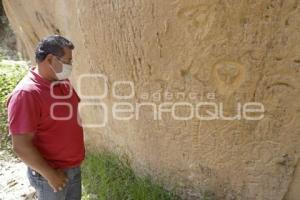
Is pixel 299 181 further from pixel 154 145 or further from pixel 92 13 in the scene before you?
pixel 92 13

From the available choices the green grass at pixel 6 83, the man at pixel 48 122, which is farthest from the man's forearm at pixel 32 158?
the green grass at pixel 6 83

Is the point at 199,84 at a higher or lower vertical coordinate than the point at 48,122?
higher

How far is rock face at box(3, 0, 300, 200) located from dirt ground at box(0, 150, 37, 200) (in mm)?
904

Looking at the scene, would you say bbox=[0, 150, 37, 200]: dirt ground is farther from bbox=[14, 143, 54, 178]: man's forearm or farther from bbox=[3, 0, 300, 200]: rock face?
bbox=[14, 143, 54, 178]: man's forearm

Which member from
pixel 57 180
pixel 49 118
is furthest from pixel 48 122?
pixel 57 180

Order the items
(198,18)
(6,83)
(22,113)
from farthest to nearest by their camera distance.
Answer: (6,83), (198,18), (22,113)

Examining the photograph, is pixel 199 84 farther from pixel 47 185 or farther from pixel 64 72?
pixel 47 185

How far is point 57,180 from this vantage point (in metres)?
2.64

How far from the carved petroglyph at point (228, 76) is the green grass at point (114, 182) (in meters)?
0.96

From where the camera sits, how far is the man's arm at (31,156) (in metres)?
2.50

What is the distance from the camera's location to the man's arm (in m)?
2.50

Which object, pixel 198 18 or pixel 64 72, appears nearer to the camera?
pixel 64 72

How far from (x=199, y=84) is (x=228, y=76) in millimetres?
201

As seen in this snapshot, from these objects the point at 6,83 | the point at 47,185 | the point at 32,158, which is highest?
the point at 6,83
